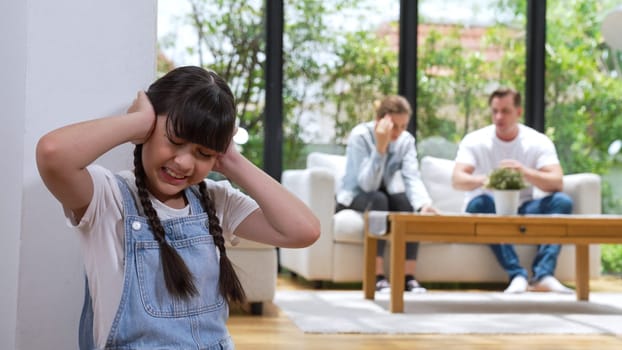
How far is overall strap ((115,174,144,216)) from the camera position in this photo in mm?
1480

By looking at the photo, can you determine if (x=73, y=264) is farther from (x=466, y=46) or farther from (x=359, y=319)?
(x=466, y=46)

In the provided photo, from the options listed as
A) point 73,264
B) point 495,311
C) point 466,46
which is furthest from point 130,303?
point 466,46

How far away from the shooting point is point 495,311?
14.4 ft

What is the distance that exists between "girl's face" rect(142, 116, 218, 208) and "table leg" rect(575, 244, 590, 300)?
12.3 ft

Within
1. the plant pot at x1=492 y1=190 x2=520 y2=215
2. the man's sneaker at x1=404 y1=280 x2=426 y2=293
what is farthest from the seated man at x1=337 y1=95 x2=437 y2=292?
the plant pot at x1=492 y1=190 x2=520 y2=215

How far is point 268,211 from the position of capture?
5.34 ft

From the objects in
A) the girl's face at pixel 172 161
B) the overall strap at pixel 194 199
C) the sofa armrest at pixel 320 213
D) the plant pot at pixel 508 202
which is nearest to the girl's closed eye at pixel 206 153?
the girl's face at pixel 172 161

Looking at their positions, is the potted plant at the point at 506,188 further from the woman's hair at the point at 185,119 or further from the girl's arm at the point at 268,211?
the woman's hair at the point at 185,119

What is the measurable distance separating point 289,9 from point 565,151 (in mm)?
2000

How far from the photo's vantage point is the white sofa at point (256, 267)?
3994 mm

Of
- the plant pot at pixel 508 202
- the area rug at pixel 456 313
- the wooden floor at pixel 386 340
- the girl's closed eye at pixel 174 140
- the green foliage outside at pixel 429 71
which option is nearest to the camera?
the girl's closed eye at pixel 174 140

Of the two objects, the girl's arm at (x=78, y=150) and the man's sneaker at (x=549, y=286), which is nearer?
the girl's arm at (x=78, y=150)

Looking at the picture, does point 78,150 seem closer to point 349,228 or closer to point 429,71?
point 349,228

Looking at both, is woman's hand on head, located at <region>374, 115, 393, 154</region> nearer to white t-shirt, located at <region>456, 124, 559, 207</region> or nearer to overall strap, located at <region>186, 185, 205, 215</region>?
white t-shirt, located at <region>456, 124, 559, 207</region>
